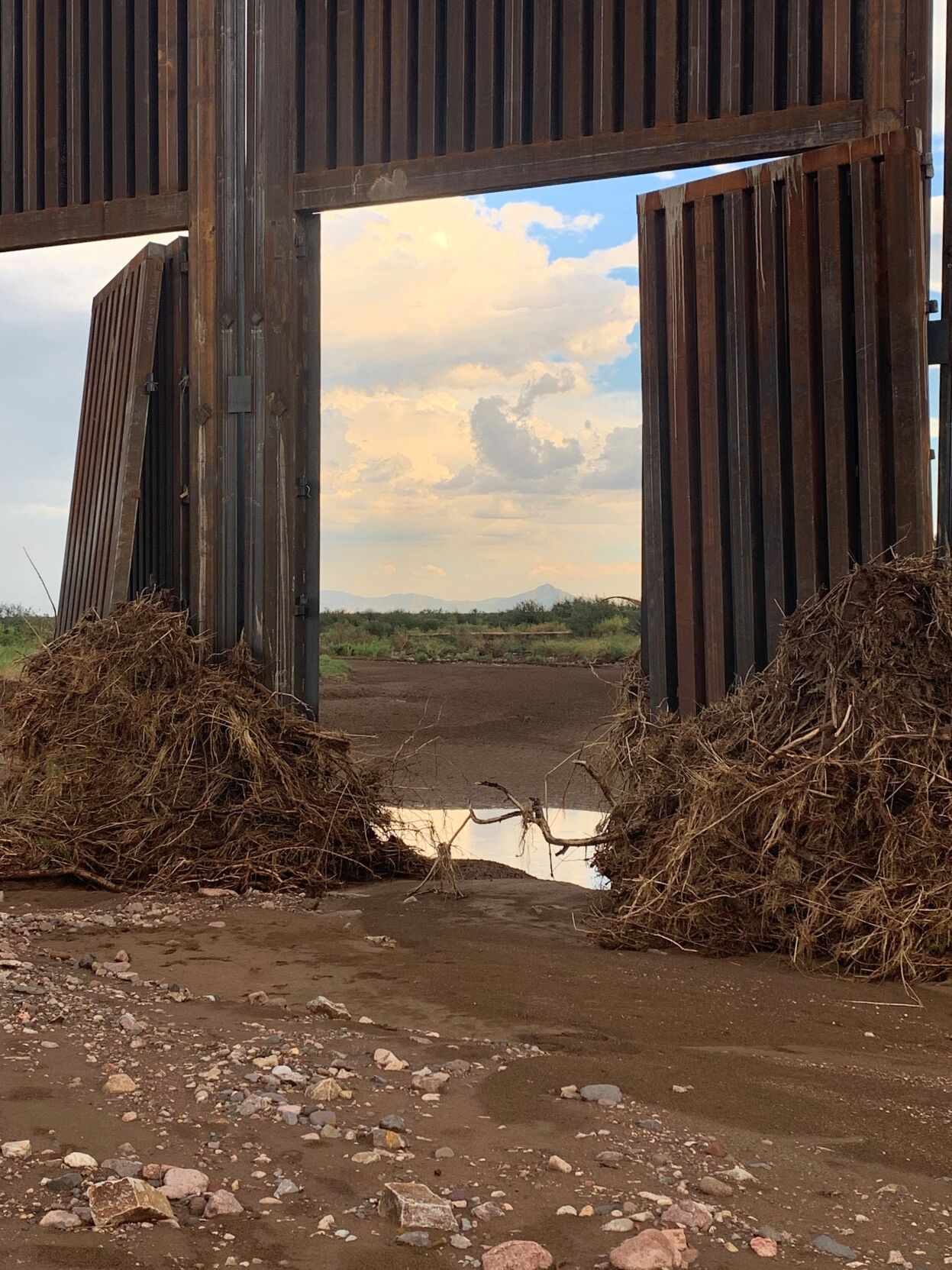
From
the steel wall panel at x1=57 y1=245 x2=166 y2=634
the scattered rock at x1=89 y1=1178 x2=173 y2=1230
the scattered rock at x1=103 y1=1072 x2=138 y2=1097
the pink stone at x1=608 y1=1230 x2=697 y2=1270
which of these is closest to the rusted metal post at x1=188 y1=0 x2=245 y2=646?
the steel wall panel at x1=57 y1=245 x2=166 y2=634

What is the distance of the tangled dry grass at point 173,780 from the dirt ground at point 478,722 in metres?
0.60

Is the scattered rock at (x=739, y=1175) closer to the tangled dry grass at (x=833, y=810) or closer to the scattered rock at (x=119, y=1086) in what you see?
the scattered rock at (x=119, y=1086)

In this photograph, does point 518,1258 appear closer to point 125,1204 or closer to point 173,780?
point 125,1204

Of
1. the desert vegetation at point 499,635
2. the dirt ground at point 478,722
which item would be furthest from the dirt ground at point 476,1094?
the desert vegetation at point 499,635

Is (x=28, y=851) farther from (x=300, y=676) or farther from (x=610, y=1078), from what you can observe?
(x=610, y=1078)

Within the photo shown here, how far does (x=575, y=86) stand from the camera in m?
6.62

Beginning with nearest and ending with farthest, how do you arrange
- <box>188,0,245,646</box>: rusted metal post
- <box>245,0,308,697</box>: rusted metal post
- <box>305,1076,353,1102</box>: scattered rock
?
<box>305,1076,353,1102</box>: scattered rock, <box>245,0,308,697</box>: rusted metal post, <box>188,0,245,646</box>: rusted metal post

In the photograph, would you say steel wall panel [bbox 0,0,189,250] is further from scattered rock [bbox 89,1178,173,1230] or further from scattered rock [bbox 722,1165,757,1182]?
scattered rock [bbox 722,1165,757,1182]

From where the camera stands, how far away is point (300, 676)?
7.41 metres

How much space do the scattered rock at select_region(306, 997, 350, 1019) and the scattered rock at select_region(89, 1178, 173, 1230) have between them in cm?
151

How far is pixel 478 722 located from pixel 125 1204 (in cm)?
1296

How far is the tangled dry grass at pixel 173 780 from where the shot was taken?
6559 millimetres

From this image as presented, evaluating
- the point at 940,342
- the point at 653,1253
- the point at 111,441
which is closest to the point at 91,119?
the point at 111,441

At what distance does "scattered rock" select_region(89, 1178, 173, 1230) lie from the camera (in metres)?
2.37
